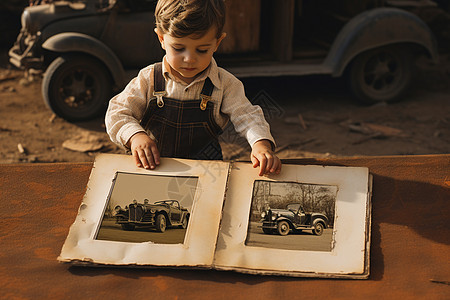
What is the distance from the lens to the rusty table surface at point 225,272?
141 cm

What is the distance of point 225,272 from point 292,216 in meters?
0.27

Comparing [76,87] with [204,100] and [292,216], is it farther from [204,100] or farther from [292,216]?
[292,216]

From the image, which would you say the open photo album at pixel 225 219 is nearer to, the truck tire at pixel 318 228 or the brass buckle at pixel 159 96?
the truck tire at pixel 318 228

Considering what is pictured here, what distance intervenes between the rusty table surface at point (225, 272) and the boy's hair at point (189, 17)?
1.84 feet

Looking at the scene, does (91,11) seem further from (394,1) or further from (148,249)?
(148,249)

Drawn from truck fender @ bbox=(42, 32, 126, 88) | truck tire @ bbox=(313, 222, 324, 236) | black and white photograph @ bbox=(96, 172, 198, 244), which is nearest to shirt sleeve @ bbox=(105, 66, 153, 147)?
black and white photograph @ bbox=(96, 172, 198, 244)

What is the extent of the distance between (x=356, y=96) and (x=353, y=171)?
4.08 metres

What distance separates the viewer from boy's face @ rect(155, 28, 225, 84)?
1.71m

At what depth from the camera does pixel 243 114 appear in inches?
75.3

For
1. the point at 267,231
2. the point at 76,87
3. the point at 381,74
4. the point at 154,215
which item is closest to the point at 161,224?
the point at 154,215

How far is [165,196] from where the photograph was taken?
1.65 metres

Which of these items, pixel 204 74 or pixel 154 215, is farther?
pixel 204 74

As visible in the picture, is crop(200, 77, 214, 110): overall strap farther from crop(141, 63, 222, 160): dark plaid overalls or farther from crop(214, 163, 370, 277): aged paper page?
crop(214, 163, 370, 277): aged paper page

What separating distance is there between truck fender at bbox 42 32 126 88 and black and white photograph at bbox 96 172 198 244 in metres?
3.34
